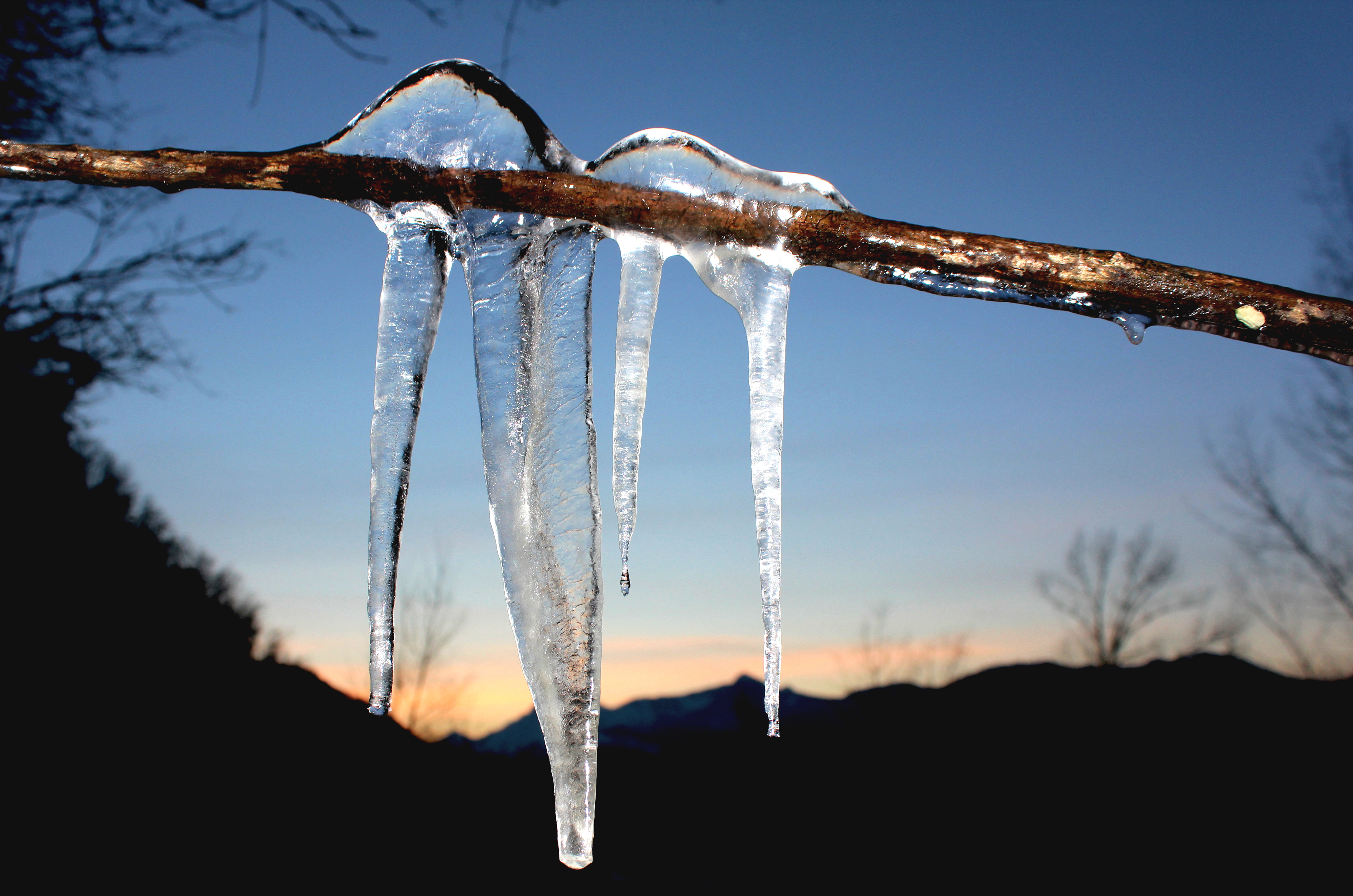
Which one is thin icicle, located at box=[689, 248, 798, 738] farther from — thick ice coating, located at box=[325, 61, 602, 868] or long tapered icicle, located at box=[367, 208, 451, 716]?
long tapered icicle, located at box=[367, 208, 451, 716]

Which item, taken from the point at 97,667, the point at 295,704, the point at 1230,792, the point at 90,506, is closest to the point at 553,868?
the point at 295,704

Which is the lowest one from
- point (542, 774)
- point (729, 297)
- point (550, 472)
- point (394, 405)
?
point (542, 774)

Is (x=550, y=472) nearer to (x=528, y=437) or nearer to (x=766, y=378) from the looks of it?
(x=528, y=437)

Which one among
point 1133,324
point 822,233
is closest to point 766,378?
point 822,233

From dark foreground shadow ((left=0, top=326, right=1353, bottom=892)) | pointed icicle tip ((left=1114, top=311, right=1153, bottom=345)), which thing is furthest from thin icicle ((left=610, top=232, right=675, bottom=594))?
dark foreground shadow ((left=0, top=326, right=1353, bottom=892))

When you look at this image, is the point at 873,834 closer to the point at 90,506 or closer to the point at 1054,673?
the point at 1054,673
